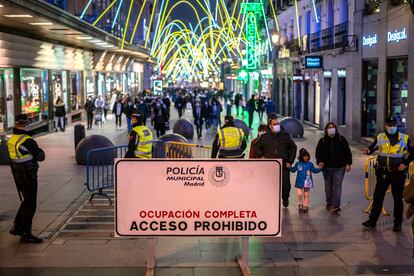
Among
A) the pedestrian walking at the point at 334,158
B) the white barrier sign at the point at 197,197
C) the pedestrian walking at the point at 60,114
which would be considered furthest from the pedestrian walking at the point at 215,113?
the white barrier sign at the point at 197,197

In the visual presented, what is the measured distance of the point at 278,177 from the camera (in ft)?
25.1

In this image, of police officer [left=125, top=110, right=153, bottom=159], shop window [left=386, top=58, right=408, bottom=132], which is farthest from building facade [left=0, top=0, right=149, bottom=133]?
shop window [left=386, top=58, right=408, bottom=132]

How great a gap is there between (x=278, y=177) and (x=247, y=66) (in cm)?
4686

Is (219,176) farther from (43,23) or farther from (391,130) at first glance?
(43,23)

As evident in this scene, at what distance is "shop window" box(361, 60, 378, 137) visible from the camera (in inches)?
933

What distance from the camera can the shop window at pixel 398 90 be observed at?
793 inches

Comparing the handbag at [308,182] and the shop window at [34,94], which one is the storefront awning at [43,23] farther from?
the handbag at [308,182]

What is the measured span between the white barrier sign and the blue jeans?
12.8ft

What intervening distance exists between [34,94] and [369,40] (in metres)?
14.0

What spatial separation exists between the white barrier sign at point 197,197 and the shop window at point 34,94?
19446mm

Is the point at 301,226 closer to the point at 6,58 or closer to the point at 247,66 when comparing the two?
the point at 6,58

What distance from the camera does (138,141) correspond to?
1117 centimetres

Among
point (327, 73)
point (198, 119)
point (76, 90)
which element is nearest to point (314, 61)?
point (327, 73)

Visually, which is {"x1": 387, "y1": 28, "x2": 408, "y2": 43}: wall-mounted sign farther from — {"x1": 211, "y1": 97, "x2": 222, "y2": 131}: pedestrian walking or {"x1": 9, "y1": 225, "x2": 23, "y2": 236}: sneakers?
{"x1": 9, "y1": 225, "x2": 23, "y2": 236}: sneakers
